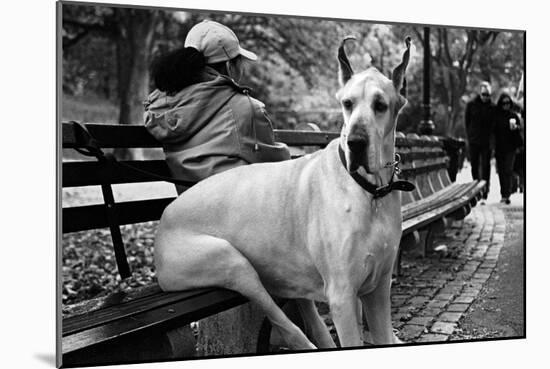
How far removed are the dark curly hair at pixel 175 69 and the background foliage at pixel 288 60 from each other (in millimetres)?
44

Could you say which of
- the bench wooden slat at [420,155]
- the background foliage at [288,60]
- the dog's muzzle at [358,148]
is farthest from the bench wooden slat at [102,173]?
the bench wooden slat at [420,155]

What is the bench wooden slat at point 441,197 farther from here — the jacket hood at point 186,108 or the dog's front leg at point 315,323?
the jacket hood at point 186,108

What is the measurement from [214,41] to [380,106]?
39.9 inches

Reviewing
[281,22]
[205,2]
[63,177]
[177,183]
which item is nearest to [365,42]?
[281,22]

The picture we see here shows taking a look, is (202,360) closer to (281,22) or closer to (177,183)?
(177,183)

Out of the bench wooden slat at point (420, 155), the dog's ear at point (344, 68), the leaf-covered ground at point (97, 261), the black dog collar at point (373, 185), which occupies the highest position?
the dog's ear at point (344, 68)

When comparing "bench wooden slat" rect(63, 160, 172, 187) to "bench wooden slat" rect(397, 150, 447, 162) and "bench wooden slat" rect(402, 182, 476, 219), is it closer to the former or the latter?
"bench wooden slat" rect(397, 150, 447, 162)

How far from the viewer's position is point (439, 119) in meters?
4.38

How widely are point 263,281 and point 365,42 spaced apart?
140 cm

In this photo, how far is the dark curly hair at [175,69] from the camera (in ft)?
12.7

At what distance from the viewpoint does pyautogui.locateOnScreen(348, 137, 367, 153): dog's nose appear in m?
3.31


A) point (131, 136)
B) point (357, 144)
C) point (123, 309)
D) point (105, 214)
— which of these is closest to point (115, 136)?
point (131, 136)

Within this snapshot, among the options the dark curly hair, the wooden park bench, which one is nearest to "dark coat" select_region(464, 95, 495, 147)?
the wooden park bench

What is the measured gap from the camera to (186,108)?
153 inches
